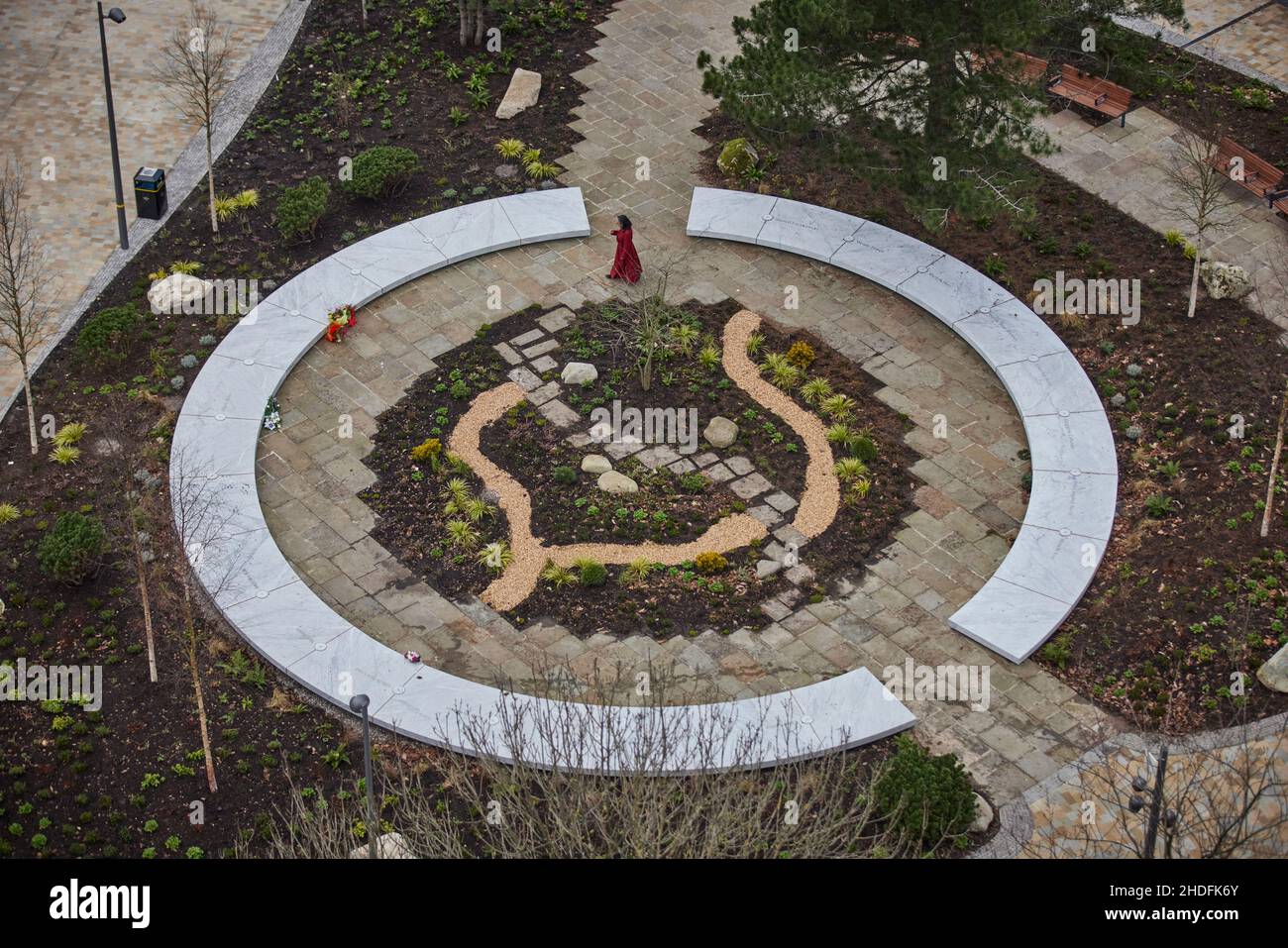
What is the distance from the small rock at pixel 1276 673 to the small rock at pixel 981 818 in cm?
558

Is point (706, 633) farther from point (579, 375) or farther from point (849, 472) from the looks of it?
point (579, 375)

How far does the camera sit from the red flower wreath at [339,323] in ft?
111

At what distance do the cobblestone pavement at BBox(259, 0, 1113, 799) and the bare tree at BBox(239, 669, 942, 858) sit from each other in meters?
1.35

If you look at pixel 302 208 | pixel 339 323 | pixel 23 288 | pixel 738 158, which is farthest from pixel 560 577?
pixel 23 288

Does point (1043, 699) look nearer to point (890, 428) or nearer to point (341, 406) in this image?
point (890, 428)

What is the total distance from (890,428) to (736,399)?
3.10 m

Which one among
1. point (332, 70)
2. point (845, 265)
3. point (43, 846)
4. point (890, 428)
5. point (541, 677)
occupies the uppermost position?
point (332, 70)

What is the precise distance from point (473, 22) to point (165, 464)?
16.4m

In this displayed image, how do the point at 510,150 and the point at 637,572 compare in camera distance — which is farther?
the point at 510,150

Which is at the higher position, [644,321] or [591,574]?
[644,321]

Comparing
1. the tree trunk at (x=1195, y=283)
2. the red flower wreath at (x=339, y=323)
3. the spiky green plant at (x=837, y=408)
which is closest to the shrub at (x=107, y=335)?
the red flower wreath at (x=339, y=323)

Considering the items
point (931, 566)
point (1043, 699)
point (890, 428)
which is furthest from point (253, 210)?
point (1043, 699)

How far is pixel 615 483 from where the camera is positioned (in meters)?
30.8

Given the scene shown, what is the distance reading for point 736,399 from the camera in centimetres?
3269
